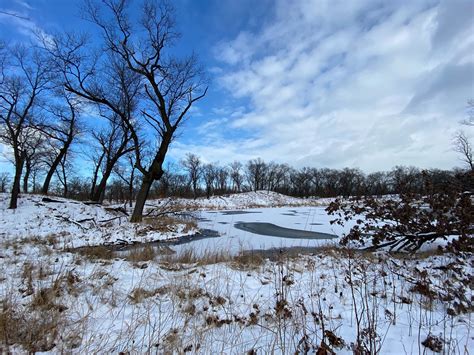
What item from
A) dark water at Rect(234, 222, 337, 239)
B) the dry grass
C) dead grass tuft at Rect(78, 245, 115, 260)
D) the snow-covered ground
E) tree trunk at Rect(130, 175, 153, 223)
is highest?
tree trunk at Rect(130, 175, 153, 223)

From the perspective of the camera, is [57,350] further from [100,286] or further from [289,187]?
[289,187]

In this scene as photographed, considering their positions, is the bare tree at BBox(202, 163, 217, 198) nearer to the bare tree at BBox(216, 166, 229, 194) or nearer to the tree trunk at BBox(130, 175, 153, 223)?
the bare tree at BBox(216, 166, 229, 194)

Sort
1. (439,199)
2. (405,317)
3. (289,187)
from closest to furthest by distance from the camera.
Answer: (405,317)
(439,199)
(289,187)

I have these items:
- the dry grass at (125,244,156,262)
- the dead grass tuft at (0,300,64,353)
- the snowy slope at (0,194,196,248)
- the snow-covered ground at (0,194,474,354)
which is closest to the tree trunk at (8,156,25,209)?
the snowy slope at (0,194,196,248)

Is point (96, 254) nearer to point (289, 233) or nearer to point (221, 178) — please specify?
point (289, 233)

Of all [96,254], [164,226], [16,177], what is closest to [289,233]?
[164,226]

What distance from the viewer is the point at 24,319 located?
2641 mm

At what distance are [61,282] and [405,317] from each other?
4.94 m

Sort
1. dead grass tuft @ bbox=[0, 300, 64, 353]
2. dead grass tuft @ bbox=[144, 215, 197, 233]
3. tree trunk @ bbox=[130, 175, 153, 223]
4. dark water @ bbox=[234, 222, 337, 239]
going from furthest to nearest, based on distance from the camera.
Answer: tree trunk @ bbox=[130, 175, 153, 223], dead grass tuft @ bbox=[144, 215, 197, 233], dark water @ bbox=[234, 222, 337, 239], dead grass tuft @ bbox=[0, 300, 64, 353]

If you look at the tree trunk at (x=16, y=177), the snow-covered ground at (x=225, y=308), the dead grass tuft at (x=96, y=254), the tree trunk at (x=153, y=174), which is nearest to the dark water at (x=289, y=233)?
the snow-covered ground at (x=225, y=308)

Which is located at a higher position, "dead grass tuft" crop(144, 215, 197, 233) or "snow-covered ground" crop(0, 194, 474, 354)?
"snow-covered ground" crop(0, 194, 474, 354)

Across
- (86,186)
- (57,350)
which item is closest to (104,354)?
(57,350)

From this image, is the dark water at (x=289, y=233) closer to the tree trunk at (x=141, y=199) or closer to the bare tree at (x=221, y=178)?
the tree trunk at (x=141, y=199)

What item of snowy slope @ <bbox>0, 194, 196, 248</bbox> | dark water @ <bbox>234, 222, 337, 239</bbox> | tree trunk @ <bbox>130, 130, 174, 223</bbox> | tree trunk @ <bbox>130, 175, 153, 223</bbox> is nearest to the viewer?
snowy slope @ <bbox>0, 194, 196, 248</bbox>
